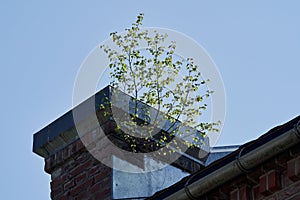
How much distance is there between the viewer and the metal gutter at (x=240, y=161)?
5.86 meters

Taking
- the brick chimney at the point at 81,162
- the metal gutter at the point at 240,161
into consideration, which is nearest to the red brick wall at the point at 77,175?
the brick chimney at the point at 81,162

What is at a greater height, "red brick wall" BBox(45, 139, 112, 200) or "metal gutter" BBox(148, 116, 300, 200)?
"red brick wall" BBox(45, 139, 112, 200)

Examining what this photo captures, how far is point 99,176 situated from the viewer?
819cm

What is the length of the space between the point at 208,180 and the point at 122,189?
1916 millimetres

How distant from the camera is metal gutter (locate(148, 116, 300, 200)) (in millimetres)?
5859

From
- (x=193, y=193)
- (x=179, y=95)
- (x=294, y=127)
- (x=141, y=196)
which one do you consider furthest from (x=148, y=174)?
(x=294, y=127)

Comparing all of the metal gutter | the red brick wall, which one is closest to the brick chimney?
the red brick wall

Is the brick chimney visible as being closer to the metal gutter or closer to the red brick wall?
the red brick wall

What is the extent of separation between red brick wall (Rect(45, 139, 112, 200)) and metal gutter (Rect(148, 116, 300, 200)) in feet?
5.56

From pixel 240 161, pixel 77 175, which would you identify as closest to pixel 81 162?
pixel 77 175

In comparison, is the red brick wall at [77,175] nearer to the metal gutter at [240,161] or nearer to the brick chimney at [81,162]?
the brick chimney at [81,162]

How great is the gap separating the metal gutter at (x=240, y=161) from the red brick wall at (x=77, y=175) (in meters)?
1.69

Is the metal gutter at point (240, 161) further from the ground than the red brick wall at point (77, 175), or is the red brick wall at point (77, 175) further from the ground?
the red brick wall at point (77, 175)

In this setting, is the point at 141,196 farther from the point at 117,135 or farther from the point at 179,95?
the point at 179,95
